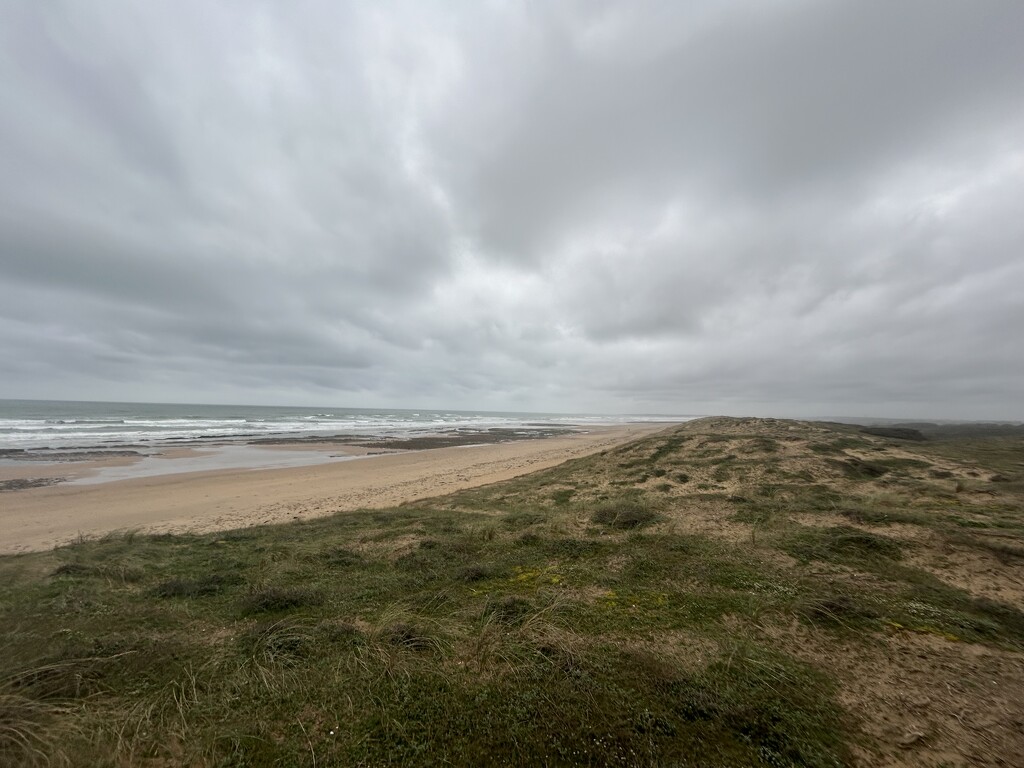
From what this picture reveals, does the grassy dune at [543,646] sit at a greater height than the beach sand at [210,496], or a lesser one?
greater

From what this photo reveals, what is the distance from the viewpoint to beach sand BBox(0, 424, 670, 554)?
14.9 meters

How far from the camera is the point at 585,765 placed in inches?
124

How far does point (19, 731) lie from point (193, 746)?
1347 mm

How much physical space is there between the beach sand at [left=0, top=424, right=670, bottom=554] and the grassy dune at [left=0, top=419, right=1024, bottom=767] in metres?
6.34

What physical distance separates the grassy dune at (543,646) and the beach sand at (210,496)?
6344mm

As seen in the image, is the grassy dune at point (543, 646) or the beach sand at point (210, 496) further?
the beach sand at point (210, 496)

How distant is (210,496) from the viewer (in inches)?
803

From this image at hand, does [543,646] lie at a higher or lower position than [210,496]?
Answer: higher

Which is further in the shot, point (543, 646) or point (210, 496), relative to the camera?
point (210, 496)

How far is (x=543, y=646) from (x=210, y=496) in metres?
21.9

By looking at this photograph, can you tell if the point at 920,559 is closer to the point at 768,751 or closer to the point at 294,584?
the point at 768,751

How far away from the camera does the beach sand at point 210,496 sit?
48.8 feet

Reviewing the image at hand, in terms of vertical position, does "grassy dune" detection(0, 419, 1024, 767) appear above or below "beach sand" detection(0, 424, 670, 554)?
above

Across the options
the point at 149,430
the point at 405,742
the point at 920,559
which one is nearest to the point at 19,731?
the point at 405,742
